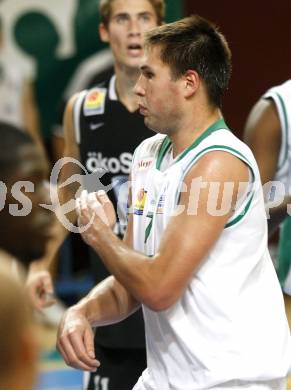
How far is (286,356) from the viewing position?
4047 millimetres

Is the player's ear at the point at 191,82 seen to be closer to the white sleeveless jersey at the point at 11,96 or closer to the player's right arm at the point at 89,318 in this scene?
the player's right arm at the point at 89,318

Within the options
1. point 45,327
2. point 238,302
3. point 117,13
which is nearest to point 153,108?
point 238,302

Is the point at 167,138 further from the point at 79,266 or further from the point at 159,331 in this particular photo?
the point at 79,266

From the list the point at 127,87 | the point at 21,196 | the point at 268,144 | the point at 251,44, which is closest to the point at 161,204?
the point at 21,196

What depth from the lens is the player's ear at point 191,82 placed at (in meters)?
4.05

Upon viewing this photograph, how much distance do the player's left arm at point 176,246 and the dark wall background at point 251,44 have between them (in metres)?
5.67

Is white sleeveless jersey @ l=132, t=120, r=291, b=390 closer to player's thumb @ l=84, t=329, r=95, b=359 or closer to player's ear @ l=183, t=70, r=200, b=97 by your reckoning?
player's ear @ l=183, t=70, r=200, b=97

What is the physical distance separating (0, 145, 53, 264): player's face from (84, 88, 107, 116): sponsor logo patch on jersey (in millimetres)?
2037

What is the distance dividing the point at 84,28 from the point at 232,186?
219 inches

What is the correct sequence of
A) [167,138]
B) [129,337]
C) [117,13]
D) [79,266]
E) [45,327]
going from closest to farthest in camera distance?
1. [167,138]
2. [129,337]
3. [117,13]
4. [45,327]
5. [79,266]

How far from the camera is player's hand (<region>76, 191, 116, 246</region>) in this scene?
3.89 metres

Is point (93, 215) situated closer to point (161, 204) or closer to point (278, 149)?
point (161, 204)

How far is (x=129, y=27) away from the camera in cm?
579

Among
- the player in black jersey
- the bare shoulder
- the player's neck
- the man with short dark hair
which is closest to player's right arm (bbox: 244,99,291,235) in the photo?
the player in black jersey
